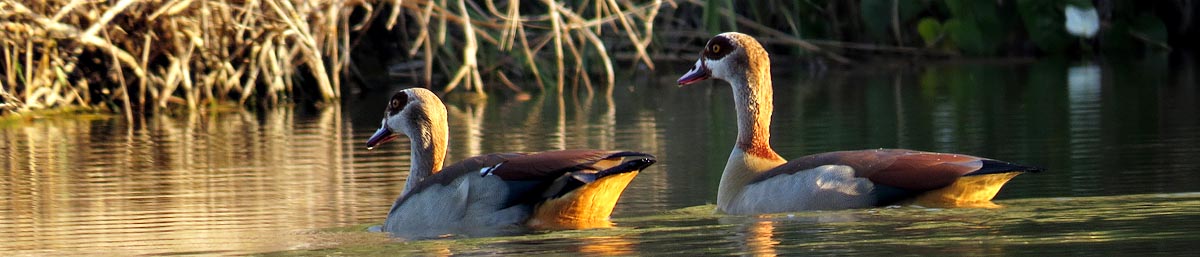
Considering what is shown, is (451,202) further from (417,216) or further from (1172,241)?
(1172,241)

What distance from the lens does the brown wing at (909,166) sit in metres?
8.30

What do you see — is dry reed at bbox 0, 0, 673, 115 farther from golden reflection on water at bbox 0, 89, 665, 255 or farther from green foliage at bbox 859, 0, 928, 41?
green foliage at bbox 859, 0, 928, 41

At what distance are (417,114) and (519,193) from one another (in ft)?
4.18

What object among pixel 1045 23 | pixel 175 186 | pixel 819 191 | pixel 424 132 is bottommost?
pixel 175 186

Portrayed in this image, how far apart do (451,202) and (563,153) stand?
0.51 m

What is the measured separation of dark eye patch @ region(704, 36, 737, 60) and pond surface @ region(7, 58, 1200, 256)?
0.66 metres

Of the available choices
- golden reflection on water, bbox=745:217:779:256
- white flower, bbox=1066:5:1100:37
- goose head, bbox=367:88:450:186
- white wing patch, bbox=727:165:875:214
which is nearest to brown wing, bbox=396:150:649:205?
golden reflection on water, bbox=745:217:779:256

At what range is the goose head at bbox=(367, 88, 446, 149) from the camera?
9.34m

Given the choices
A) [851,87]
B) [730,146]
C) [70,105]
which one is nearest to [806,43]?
[851,87]

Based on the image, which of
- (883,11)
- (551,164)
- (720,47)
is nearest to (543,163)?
(551,164)

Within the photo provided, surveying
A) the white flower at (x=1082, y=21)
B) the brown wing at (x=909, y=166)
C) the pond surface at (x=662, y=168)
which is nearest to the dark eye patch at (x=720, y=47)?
the pond surface at (x=662, y=168)

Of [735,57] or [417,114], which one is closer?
[417,114]

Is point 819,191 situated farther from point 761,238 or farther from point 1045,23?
point 1045,23

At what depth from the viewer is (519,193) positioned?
823 centimetres
